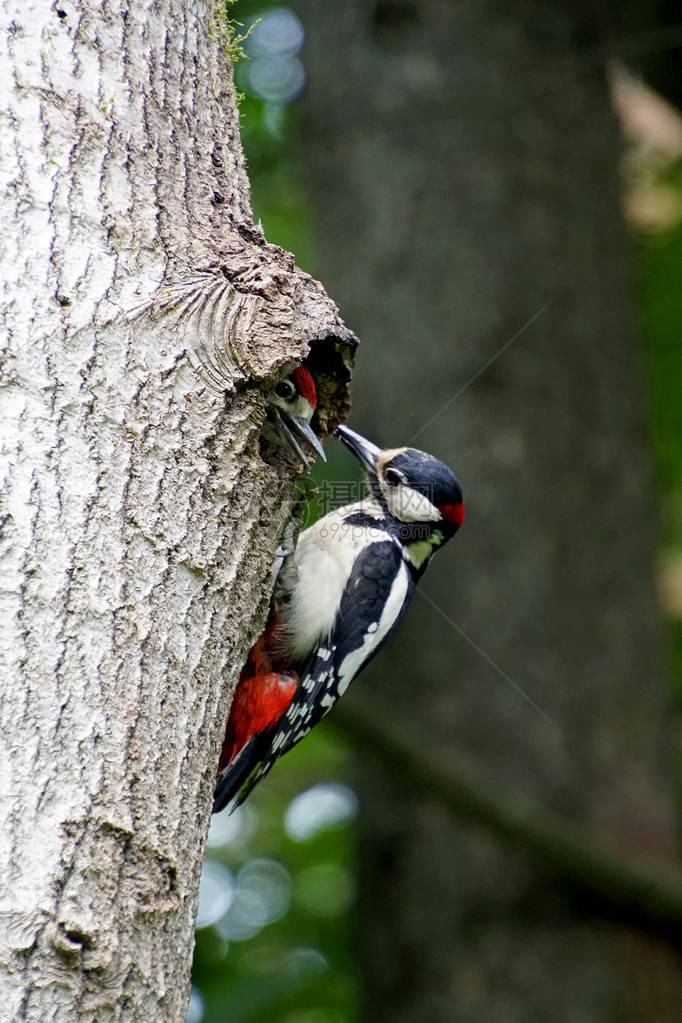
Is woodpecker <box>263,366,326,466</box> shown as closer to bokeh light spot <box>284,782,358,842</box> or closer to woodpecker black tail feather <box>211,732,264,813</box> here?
woodpecker black tail feather <box>211,732,264,813</box>

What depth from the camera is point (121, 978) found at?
148 cm

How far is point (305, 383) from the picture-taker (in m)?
2.28

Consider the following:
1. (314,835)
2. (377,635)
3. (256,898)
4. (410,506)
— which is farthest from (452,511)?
(314,835)

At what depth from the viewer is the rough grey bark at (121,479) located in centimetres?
146

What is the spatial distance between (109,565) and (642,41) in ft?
11.7

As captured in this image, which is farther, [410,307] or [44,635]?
[410,307]

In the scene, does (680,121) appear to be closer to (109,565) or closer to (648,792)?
(648,792)

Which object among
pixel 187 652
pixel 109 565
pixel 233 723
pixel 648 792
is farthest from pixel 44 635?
pixel 648 792

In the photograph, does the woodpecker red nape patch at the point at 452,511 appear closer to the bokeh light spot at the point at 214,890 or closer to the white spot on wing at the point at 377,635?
the white spot on wing at the point at 377,635

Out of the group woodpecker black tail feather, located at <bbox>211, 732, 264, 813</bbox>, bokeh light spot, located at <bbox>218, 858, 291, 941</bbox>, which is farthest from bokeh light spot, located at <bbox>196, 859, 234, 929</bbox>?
woodpecker black tail feather, located at <bbox>211, 732, 264, 813</bbox>

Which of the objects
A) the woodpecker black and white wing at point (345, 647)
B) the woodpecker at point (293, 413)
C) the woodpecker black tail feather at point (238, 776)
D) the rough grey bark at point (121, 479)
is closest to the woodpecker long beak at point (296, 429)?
the woodpecker at point (293, 413)

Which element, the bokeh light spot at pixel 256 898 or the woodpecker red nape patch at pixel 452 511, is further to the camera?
the bokeh light spot at pixel 256 898

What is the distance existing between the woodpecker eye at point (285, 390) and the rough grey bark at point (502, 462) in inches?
71.2

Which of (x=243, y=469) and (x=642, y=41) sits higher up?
(x=642, y=41)
